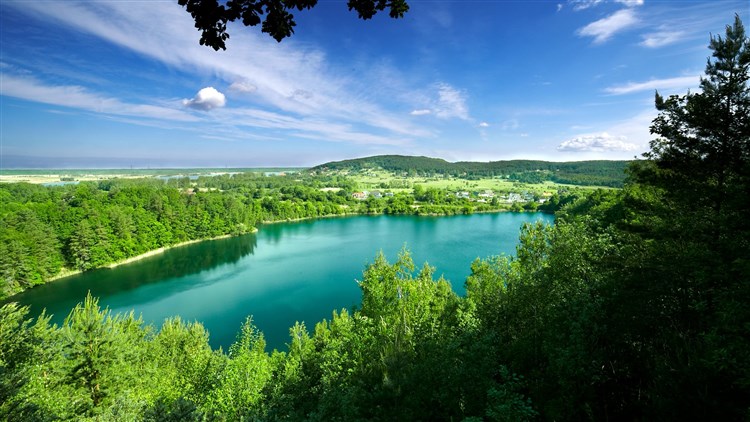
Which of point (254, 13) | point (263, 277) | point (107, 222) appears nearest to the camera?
point (254, 13)

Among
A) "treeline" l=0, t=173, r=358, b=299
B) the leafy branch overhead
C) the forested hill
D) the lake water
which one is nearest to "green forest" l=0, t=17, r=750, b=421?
the leafy branch overhead

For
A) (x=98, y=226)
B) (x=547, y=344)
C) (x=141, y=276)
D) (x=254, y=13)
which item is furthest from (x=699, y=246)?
(x=98, y=226)

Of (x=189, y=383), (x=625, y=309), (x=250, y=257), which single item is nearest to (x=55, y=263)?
(x=250, y=257)

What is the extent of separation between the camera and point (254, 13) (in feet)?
9.13

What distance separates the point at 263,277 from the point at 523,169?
149 metres

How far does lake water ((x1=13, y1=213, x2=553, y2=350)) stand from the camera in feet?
81.3

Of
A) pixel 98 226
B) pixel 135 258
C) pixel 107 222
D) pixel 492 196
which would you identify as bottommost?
pixel 135 258

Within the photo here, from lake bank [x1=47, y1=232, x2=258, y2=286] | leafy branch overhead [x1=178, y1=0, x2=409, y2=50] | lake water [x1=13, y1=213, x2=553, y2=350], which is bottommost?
lake water [x1=13, y1=213, x2=553, y2=350]

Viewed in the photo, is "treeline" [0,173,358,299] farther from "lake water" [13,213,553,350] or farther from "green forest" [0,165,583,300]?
"lake water" [13,213,553,350]

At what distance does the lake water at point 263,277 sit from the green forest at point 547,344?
1068cm

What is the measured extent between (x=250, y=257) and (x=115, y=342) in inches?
1325

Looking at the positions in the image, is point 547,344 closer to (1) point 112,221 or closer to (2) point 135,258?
(2) point 135,258

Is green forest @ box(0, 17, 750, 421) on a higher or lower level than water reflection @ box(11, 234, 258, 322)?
higher

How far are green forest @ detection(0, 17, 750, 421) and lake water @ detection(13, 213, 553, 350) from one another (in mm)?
10677
